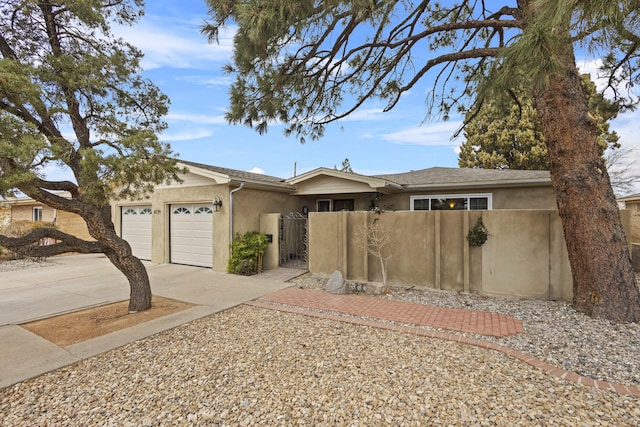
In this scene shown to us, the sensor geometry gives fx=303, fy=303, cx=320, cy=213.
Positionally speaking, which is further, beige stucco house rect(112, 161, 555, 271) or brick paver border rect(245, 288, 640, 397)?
beige stucco house rect(112, 161, 555, 271)

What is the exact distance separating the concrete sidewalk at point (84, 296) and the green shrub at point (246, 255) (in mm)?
327

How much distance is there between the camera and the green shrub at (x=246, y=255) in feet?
29.5

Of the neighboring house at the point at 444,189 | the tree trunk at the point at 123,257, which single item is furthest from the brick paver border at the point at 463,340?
the neighboring house at the point at 444,189

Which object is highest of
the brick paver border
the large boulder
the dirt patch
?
the large boulder

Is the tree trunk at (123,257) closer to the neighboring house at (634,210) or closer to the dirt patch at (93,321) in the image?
the dirt patch at (93,321)

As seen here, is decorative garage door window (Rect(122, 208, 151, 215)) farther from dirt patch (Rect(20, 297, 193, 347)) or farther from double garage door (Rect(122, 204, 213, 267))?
dirt patch (Rect(20, 297, 193, 347))

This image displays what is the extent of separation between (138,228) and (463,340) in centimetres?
1226

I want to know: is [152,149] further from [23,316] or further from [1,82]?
[23,316]

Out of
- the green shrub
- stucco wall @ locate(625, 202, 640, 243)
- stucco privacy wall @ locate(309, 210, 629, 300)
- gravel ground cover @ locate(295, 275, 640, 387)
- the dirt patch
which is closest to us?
gravel ground cover @ locate(295, 275, 640, 387)

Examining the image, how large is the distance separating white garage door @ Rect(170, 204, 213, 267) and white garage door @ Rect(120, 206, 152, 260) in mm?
1620

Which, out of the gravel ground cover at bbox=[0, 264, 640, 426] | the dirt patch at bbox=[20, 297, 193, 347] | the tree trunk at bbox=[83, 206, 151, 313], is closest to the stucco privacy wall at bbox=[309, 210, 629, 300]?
the gravel ground cover at bbox=[0, 264, 640, 426]

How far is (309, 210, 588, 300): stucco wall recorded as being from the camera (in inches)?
251

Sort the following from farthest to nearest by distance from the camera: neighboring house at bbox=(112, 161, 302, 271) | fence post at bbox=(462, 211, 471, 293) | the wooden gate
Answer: the wooden gate, neighboring house at bbox=(112, 161, 302, 271), fence post at bbox=(462, 211, 471, 293)

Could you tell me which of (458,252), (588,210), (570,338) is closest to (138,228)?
(458,252)
